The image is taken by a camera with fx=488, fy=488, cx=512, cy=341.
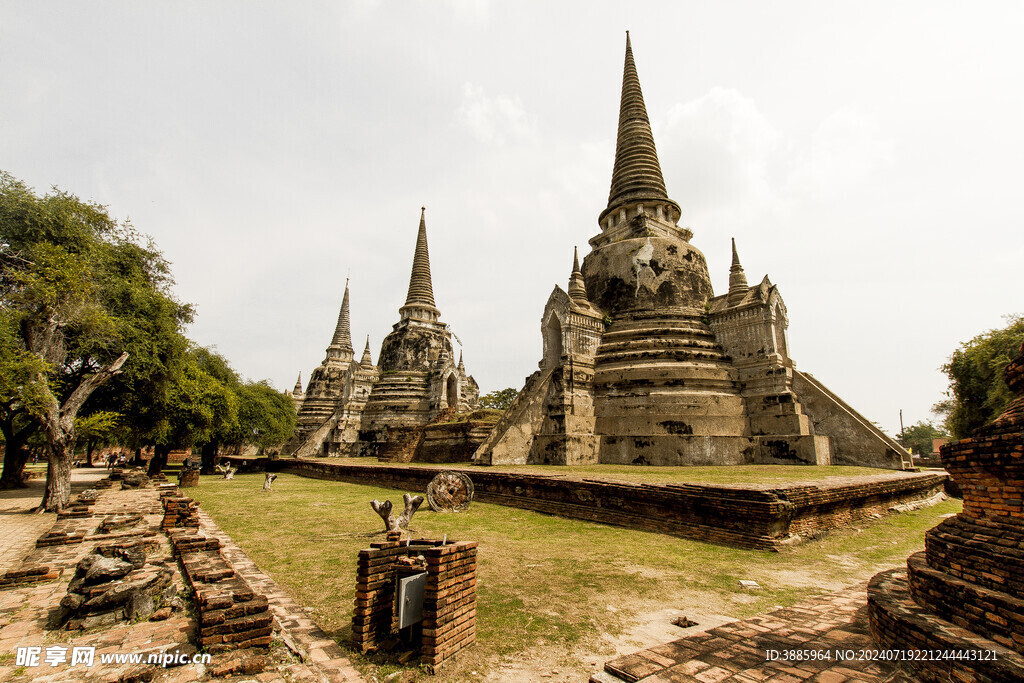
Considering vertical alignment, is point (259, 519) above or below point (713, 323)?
below

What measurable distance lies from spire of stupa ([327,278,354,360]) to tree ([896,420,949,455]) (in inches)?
2492

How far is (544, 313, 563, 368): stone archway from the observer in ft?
63.1

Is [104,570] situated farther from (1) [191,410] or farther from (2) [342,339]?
(2) [342,339]

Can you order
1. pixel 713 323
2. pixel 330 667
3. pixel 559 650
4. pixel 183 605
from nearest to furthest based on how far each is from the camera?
pixel 330 667, pixel 559 650, pixel 183 605, pixel 713 323

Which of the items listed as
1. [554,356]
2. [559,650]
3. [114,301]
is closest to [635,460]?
[554,356]

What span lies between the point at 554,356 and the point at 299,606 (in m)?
15.1

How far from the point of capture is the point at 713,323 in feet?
61.7

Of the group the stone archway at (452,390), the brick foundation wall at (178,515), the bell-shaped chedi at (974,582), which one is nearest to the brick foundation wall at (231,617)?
the bell-shaped chedi at (974,582)

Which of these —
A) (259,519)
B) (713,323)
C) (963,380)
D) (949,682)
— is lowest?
(259,519)

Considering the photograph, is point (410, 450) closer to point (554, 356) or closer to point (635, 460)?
point (554, 356)

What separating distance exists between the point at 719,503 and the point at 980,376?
22.4m

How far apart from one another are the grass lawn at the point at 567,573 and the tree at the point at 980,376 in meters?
14.3

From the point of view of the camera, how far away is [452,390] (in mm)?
32562

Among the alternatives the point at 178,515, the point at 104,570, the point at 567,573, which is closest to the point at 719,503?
the point at 567,573
